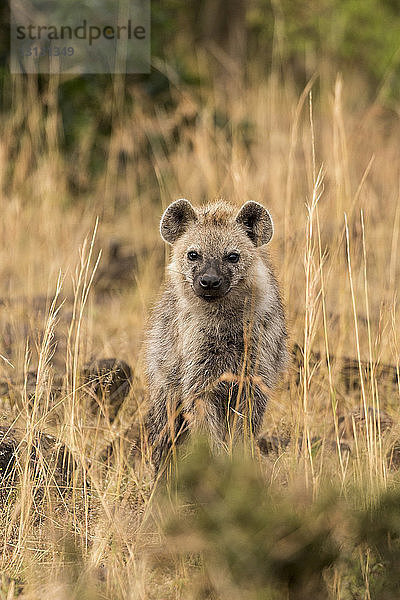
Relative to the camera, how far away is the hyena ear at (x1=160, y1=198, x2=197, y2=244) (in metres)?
4.14

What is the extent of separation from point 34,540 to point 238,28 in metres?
10.0

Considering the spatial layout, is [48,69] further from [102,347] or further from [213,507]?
[213,507]

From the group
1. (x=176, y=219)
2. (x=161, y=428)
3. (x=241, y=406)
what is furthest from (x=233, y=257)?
(x=161, y=428)

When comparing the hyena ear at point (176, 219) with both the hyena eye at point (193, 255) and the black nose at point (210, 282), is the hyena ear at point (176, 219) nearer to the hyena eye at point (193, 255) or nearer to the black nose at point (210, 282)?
the hyena eye at point (193, 255)

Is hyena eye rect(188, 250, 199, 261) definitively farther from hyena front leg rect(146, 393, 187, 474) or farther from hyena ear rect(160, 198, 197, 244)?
hyena front leg rect(146, 393, 187, 474)

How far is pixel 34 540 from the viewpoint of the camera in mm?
3566

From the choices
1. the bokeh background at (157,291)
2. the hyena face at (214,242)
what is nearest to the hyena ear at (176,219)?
the hyena face at (214,242)

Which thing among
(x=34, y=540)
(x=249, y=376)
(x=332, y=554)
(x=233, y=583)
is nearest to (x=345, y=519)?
(x=332, y=554)

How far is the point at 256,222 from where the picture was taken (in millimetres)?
4152

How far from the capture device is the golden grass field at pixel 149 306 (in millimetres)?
3359

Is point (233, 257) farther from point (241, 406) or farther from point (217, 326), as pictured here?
point (241, 406)

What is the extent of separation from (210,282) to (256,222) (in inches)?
19.0

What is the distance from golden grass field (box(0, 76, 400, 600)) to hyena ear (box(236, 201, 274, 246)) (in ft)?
0.73

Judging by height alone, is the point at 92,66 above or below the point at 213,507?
above
